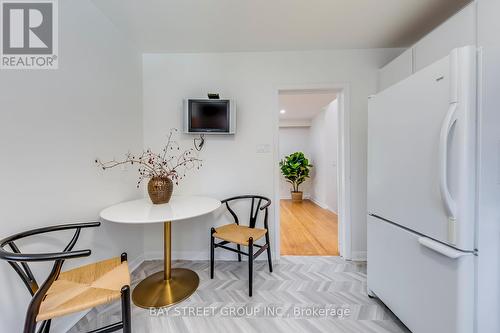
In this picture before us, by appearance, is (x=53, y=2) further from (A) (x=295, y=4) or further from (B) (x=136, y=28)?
(A) (x=295, y=4)

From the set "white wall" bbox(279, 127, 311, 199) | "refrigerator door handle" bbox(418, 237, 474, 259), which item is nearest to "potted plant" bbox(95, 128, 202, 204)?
"refrigerator door handle" bbox(418, 237, 474, 259)

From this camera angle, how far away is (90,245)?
1.62m

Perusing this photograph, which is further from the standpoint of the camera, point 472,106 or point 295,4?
point 295,4

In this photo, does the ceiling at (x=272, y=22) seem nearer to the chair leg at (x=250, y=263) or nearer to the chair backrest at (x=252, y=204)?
the chair backrest at (x=252, y=204)

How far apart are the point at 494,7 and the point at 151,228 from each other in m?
3.27

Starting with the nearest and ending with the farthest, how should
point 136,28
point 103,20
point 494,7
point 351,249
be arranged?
point 494,7 < point 103,20 < point 136,28 < point 351,249

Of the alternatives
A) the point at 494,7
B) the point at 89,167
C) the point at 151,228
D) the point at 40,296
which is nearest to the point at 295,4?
the point at 494,7

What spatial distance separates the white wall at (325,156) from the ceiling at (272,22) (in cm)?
206

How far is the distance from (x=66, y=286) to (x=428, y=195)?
6.94 ft

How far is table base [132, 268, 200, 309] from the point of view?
1.65 metres

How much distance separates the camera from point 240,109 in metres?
2.39

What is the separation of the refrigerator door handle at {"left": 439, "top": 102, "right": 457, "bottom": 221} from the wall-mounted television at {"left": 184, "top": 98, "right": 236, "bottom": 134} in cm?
175

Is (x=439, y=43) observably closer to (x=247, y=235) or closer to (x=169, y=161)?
(x=247, y=235)

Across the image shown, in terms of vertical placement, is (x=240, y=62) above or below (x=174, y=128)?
above
